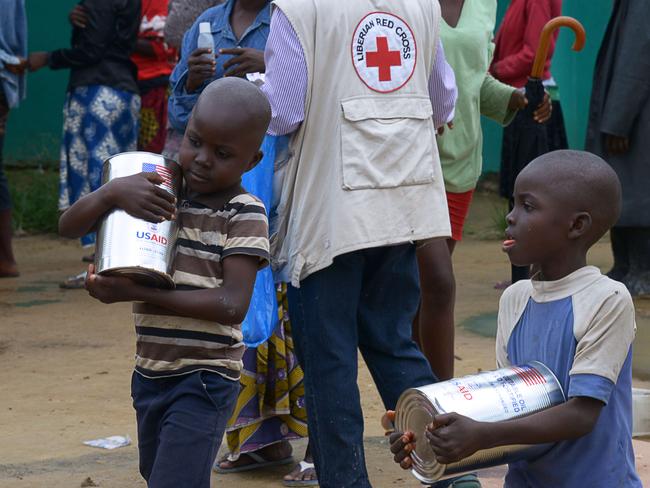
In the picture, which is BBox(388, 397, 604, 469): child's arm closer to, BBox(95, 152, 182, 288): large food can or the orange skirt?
BBox(95, 152, 182, 288): large food can

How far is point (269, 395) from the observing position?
411 cm

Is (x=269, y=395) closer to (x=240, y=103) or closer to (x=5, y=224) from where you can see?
(x=240, y=103)

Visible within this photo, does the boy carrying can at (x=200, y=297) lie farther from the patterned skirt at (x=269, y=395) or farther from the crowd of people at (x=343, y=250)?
the patterned skirt at (x=269, y=395)

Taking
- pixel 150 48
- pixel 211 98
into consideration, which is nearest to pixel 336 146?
pixel 211 98

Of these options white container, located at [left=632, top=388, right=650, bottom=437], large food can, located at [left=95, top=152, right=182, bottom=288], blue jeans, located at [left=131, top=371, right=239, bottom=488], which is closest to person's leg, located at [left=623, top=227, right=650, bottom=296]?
white container, located at [left=632, top=388, right=650, bottom=437]

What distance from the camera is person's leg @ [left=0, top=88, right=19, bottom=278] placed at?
25.5 ft

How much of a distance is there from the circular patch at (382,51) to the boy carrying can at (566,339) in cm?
78

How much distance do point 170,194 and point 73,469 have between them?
168 centimetres

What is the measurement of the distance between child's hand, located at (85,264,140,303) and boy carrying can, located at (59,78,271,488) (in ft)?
0.08

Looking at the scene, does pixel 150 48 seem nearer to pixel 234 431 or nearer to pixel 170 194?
pixel 234 431

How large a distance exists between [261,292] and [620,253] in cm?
431

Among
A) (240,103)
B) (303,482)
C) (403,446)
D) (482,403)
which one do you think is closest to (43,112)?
(303,482)

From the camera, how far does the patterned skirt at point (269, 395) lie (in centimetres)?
408

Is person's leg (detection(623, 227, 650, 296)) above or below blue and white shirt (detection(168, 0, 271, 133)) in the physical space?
below
